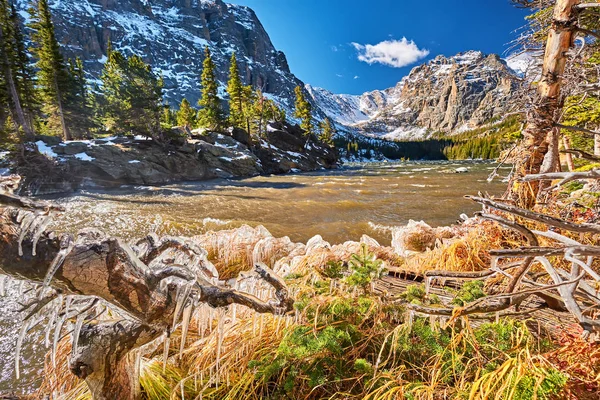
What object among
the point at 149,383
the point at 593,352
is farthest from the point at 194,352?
the point at 593,352

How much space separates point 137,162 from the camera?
2553cm

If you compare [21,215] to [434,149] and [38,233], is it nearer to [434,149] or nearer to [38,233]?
[38,233]

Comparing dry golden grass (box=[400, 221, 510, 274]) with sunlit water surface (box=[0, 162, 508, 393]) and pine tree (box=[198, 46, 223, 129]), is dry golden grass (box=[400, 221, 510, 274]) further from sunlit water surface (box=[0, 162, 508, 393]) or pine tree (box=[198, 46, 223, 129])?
pine tree (box=[198, 46, 223, 129])

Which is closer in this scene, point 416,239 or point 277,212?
point 416,239

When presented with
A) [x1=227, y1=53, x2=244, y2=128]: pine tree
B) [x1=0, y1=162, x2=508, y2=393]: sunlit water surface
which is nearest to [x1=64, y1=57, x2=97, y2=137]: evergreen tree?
[x1=227, y1=53, x2=244, y2=128]: pine tree

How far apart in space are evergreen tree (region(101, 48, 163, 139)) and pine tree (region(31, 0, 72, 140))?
452cm

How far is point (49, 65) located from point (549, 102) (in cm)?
4346

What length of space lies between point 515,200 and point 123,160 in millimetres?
29347

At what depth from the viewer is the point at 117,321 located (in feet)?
5.37

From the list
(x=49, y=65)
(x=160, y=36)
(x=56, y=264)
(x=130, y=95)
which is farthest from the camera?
(x=160, y=36)

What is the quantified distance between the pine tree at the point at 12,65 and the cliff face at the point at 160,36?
9566 centimetres

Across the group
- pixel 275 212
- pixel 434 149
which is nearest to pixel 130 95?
pixel 275 212

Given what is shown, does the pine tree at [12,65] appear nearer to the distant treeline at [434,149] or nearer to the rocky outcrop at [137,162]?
the rocky outcrop at [137,162]

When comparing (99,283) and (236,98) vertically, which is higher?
(236,98)
